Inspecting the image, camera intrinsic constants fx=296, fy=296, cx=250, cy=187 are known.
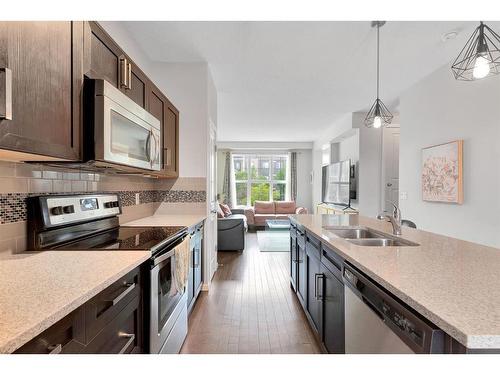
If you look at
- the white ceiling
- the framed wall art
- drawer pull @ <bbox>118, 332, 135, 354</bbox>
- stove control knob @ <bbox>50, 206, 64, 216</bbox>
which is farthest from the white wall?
→ stove control knob @ <bbox>50, 206, 64, 216</bbox>

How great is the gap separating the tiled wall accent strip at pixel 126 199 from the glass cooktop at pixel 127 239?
9.9 inches

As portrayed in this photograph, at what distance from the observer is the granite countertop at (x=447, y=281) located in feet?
2.27

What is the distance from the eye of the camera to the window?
992cm

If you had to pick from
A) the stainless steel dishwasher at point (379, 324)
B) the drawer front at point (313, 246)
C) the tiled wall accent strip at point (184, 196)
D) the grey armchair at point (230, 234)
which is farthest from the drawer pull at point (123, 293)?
the grey armchair at point (230, 234)

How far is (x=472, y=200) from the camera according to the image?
10.4ft

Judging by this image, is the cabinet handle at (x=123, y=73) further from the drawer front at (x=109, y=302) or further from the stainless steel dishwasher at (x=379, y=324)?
the stainless steel dishwasher at (x=379, y=324)

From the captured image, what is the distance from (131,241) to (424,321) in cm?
149

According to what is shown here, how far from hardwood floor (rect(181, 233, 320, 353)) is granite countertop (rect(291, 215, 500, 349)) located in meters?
1.07

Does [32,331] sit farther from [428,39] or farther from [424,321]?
[428,39]

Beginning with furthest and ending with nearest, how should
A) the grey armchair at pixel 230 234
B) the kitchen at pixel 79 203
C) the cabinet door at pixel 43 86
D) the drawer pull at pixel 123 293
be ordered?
the grey armchair at pixel 230 234 < the drawer pull at pixel 123 293 < the cabinet door at pixel 43 86 < the kitchen at pixel 79 203

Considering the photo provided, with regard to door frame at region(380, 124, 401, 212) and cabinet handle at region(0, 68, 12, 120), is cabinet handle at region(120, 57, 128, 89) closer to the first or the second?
cabinet handle at region(0, 68, 12, 120)

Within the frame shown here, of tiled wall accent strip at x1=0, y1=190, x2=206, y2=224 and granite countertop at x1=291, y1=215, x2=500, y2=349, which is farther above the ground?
tiled wall accent strip at x1=0, y1=190, x2=206, y2=224

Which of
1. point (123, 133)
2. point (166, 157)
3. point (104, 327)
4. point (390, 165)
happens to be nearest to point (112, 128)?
point (123, 133)
